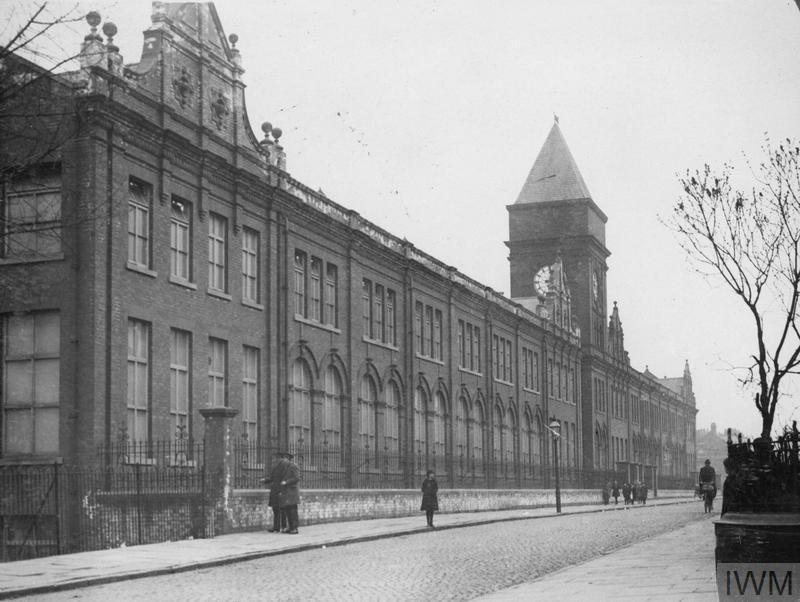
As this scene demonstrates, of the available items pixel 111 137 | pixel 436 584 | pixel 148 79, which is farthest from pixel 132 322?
pixel 436 584

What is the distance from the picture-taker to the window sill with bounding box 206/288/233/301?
29.3 meters


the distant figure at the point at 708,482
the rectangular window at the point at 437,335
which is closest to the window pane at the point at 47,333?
the rectangular window at the point at 437,335

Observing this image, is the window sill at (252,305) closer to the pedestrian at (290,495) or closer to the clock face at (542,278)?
the pedestrian at (290,495)

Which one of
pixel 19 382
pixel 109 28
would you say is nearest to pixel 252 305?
pixel 19 382

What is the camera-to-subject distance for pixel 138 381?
86.5ft

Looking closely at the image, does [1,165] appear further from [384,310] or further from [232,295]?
[384,310]

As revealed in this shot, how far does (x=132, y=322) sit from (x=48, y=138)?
4437 millimetres

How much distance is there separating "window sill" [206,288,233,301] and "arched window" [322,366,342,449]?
624cm

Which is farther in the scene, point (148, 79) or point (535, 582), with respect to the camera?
point (148, 79)

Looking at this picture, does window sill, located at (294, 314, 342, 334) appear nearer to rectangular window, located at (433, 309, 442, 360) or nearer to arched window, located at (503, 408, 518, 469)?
rectangular window, located at (433, 309, 442, 360)

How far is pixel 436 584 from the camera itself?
15055 mm

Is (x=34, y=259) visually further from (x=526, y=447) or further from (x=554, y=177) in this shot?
(x=554, y=177)

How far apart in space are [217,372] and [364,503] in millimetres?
5740

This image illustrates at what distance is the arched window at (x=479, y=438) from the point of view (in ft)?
161
